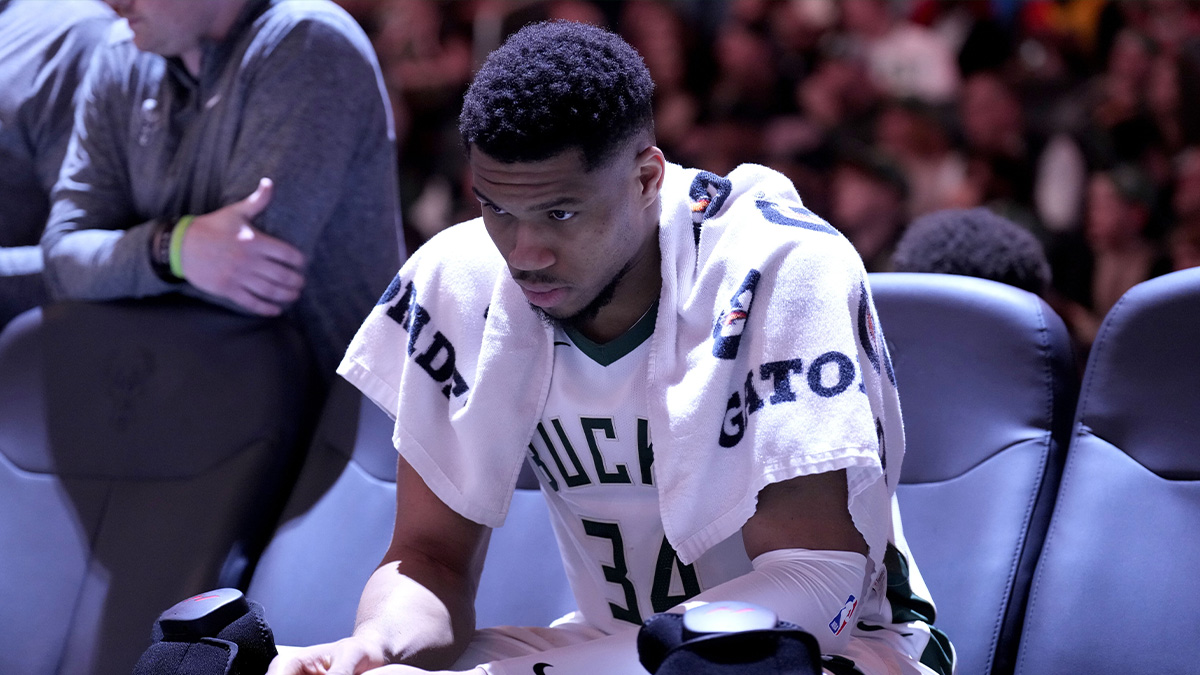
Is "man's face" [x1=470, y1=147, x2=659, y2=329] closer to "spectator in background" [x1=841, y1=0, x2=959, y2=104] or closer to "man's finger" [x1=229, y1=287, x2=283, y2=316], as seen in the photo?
"man's finger" [x1=229, y1=287, x2=283, y2=316]

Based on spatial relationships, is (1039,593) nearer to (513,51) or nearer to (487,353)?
(487,353)

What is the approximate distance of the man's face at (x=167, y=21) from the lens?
5.35 ft

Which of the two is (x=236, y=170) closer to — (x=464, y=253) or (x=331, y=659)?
(x=464, y=253)

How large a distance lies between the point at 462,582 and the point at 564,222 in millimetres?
435

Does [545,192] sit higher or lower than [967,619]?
higher

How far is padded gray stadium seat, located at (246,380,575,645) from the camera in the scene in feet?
4.97

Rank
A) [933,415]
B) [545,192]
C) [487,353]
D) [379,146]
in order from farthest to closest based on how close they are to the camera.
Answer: [379,146] < [933,415] < [487,353] < [545,192]

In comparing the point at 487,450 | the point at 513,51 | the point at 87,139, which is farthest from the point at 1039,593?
the point at 87,139

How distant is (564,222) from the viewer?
105 cm

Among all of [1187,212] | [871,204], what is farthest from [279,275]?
[1187,212]

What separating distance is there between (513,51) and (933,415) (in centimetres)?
76

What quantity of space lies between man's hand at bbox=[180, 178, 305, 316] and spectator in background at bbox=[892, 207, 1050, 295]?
1.00 metres

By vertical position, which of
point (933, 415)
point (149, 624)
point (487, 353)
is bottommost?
point (149, 624)

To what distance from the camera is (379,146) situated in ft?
5.77
